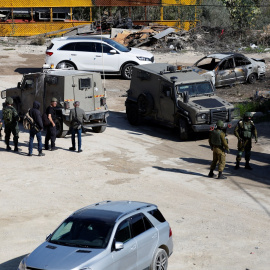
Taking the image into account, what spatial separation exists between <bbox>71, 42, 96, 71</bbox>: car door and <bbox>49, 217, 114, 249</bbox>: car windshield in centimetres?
1888

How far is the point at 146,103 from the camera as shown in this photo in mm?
20703

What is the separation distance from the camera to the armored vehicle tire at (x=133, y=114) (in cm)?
2138

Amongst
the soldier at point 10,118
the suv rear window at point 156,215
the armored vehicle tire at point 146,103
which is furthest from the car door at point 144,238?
the armored vehicle tire at point 146,103

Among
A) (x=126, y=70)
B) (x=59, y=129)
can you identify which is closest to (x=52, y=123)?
(x=59, y=129)

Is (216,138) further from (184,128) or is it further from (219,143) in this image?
(184,128)

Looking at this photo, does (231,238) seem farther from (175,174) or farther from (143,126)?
(143,126)

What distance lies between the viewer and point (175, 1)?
40.2m

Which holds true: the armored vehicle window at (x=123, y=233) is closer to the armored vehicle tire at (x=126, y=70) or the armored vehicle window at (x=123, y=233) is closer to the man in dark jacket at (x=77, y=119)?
the man in dark jacket at (x=77, y=119)

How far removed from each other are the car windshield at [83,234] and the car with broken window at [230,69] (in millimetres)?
16944

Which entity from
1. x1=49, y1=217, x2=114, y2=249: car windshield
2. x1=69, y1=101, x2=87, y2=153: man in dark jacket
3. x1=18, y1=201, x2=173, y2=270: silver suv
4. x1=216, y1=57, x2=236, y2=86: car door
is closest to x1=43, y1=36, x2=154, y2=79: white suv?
x1=216, y1=57, x2=236, y2=86: car door

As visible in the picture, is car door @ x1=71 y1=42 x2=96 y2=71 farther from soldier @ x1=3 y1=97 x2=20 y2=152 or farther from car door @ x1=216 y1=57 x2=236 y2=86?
soldier @ x1=3 y1=97 x2=20 y2=152

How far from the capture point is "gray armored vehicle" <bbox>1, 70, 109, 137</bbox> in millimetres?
18500

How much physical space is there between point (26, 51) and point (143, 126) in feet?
49.7

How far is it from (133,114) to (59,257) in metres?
13.7
